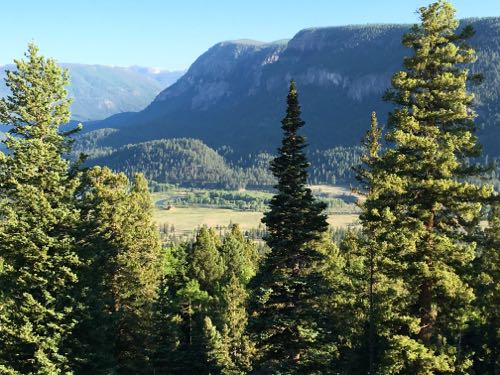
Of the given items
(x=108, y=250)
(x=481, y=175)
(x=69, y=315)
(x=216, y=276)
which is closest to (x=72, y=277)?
(x=69, y=315)

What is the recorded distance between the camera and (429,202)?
20.5 meters

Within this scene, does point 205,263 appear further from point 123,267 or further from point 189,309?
point 123,267

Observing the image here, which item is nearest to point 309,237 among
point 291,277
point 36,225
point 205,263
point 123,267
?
point 291,277

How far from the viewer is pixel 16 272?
921 inches

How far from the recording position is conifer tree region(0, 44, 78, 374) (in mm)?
A: 22781

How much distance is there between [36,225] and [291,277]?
13048mm

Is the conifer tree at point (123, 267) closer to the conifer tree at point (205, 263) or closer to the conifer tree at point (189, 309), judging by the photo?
the conifer tree at point (189, 309)

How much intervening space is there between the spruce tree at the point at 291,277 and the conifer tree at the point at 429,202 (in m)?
4.57

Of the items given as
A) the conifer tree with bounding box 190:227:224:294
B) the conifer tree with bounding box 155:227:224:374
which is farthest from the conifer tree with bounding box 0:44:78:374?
the conifer tree with bounding box 190:227:224:294

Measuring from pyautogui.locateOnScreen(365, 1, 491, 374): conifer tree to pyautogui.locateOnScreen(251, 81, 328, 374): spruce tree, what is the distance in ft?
15.0

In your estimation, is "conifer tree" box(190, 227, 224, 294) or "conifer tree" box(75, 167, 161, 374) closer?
"conifer tree" box(75, 167, 161, 374)

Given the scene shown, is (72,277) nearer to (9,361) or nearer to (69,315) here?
(69,315)

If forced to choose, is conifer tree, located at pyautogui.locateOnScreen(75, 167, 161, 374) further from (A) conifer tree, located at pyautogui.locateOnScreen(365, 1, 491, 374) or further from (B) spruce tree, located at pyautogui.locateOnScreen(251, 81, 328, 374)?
(A) conifer tree, located at pyautogui.locateOnScreen(365, 1, 491, 374)

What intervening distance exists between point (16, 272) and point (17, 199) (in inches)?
143
